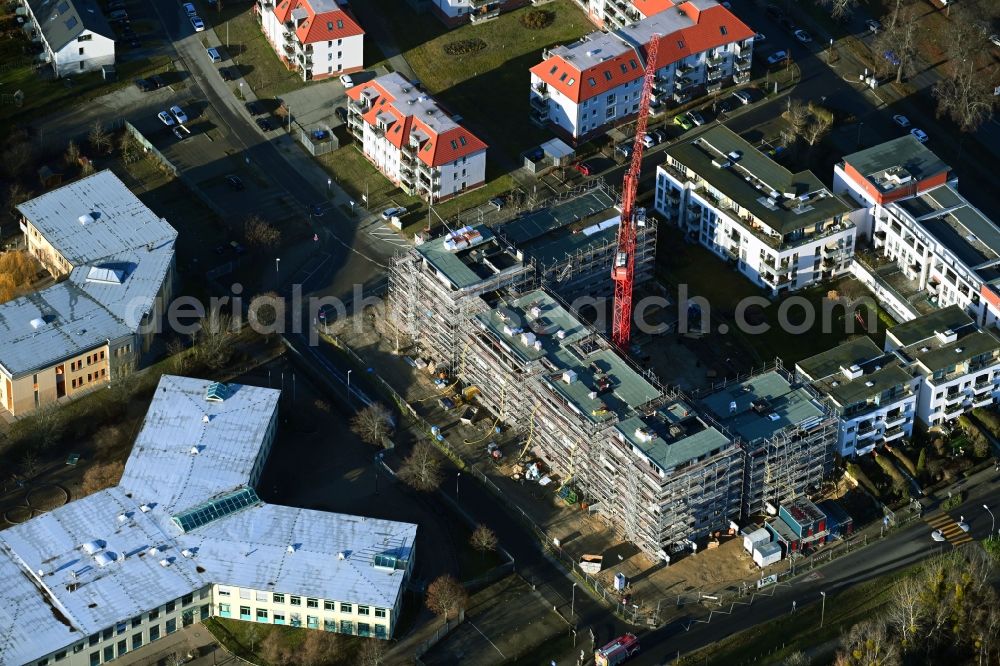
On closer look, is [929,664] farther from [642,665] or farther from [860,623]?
[642,665]

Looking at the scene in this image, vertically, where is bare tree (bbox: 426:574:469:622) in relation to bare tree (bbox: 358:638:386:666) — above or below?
above

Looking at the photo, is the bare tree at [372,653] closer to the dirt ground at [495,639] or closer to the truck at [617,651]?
the dirt ground at [495,639]

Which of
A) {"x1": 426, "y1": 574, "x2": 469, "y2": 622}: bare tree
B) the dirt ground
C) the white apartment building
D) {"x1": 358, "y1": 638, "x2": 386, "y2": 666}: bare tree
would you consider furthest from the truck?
{"x1": 358, "y1": 638, "x2": 386, "y2": 666}: bare tree

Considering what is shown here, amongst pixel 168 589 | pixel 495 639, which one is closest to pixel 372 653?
pixel 495 639

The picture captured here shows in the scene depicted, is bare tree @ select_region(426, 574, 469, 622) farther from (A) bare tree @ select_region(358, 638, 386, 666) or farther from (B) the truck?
(B) the truck

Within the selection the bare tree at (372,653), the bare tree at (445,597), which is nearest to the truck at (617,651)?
the bare tree at (445,597)
